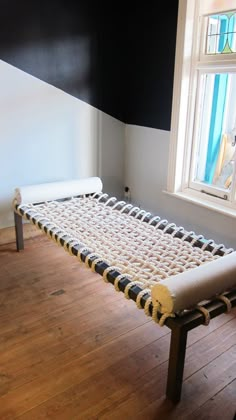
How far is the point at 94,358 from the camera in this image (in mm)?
1915

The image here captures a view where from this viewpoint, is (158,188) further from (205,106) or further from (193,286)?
(193,286)

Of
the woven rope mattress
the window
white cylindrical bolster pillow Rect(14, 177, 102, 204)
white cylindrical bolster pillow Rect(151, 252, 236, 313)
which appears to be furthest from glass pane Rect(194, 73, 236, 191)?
white cylindrical bolster pillow Rect(151, 252, 236, 313)

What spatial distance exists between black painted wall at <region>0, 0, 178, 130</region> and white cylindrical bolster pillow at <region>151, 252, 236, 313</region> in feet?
5.74

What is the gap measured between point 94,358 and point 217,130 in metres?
1.92

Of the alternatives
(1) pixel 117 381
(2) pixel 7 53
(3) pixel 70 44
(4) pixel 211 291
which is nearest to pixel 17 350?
(1) pixel 117 381

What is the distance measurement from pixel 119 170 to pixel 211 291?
227cm

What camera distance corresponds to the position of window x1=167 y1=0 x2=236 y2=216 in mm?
2699

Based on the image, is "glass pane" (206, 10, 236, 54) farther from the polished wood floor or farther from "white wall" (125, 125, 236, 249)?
the polished wood floor

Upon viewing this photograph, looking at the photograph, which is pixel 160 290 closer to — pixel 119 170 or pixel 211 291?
pixel 211 291

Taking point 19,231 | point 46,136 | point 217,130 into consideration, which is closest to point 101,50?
point 46,136

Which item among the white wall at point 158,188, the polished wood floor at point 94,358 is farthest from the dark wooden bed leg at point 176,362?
the white wall at point 158,188

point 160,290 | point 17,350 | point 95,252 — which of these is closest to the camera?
point 160,290

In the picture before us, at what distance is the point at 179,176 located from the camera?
10.3 feet

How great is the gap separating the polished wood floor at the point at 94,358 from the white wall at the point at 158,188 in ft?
2.30
